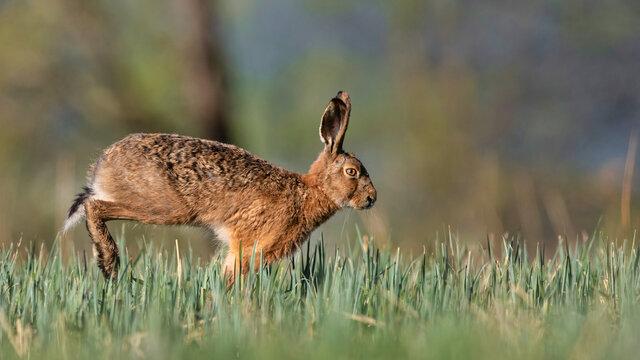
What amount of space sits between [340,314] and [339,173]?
117 inches

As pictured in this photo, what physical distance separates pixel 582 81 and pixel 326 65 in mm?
11262

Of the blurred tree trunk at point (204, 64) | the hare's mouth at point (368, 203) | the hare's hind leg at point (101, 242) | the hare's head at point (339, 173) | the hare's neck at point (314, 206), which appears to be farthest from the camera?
the blurred tree trunk at point (204, 64)

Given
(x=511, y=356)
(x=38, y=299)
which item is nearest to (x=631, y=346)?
(x=511, y=356)

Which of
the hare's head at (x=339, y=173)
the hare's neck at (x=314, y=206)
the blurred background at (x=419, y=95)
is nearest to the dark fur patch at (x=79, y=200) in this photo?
the hare's neck at (x=314, y=206)

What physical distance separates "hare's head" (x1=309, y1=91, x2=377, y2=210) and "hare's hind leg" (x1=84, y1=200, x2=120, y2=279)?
1894 mm

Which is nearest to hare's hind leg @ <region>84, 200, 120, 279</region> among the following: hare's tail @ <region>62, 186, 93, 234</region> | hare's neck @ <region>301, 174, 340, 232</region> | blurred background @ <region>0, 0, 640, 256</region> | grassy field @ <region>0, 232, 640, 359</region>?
grassy field @ <region>0, 232, 640, 359</region>

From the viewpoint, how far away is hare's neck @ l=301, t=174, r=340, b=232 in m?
6.88

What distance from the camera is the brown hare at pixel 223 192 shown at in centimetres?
613

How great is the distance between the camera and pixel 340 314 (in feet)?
13.6

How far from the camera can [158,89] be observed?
19828 millimetres

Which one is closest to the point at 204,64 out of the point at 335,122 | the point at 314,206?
the point at 335,122

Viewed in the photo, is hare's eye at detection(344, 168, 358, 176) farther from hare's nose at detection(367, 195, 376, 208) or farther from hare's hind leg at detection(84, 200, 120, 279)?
hare's hind leg at detection(84, 200, 120, 279)

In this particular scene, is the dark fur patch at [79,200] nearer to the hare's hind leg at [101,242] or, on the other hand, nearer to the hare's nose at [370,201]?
the hare's hind leg at [101,242]

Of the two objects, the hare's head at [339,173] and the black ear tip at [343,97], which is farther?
the hare's head at [339,173]
